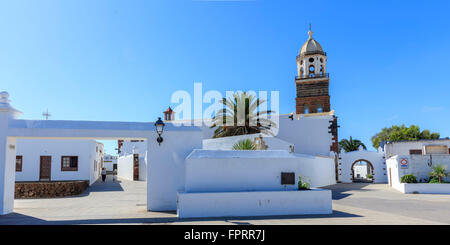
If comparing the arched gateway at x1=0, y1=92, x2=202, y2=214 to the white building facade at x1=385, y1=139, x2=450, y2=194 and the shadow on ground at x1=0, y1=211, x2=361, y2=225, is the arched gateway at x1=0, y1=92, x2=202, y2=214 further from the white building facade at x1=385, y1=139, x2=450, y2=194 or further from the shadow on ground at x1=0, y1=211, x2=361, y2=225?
the white building facade at x1=385, y1=139, x2=450, y2=194

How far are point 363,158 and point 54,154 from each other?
24.5 meters

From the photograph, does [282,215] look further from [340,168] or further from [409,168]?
[340,168]

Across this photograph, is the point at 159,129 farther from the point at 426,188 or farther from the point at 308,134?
the point at 308,134

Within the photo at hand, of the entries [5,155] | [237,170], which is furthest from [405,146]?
[5,155]

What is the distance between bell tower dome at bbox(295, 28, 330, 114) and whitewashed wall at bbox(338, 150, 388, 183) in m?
8.30

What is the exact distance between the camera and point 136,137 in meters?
10.7

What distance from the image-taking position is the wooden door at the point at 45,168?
20.2 meters

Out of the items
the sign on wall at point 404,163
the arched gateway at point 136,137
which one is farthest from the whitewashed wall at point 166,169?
the sign on wall at point 404,163

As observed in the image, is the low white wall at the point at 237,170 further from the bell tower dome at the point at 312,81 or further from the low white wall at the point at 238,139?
the bell tower dome at the point at 312,81

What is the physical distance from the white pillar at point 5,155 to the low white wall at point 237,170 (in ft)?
18.6

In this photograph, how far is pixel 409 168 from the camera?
19.6 metres

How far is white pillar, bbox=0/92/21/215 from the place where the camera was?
9.86 meters
